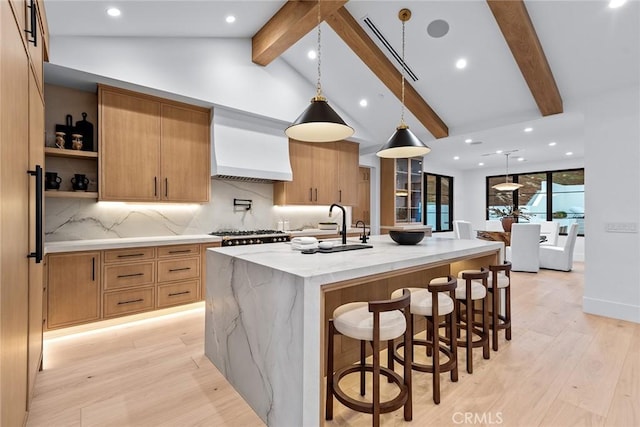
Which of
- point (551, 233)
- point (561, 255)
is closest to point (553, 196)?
point (551, 233)

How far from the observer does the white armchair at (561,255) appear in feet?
19.6

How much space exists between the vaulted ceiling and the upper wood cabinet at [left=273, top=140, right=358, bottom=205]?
985 mm

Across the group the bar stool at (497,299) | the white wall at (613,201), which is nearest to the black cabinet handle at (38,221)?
the bar stool at (497,299)

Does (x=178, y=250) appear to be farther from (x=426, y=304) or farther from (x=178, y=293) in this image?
(x=426, y=304)

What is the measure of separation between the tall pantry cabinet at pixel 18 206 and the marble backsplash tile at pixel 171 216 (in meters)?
1.68

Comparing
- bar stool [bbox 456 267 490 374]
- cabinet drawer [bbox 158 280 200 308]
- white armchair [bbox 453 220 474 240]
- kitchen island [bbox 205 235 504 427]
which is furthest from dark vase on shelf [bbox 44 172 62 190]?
white armchair [bbox 453 220 474 240]

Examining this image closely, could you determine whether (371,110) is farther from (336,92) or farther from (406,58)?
(406,58)

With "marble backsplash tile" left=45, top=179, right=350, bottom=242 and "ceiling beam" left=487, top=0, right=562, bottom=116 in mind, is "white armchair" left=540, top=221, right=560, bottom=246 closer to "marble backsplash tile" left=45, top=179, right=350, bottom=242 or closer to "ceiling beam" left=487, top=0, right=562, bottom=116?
"ceiling beam" left=487, top=0, right=562, bottom=116

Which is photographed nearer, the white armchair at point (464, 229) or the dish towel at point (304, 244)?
the dish towel at point (304, 244)

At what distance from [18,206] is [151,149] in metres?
2.39

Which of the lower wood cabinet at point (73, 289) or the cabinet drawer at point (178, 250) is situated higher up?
the cabinet drawer at point (178, 250)

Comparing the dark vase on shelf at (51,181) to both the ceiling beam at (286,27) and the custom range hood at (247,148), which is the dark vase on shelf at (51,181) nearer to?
the custom range hood at (247,148)

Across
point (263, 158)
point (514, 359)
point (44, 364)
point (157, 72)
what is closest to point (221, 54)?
point (157, 72)

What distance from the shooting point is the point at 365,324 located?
5.31 ft
